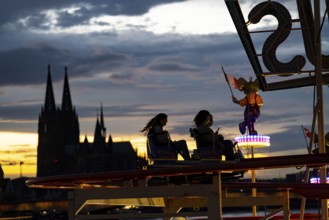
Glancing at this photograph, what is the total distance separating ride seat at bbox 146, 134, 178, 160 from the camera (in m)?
10.8

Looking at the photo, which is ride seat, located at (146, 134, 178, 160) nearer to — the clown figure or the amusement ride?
the amusement ride

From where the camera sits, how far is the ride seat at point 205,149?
10.7 metres

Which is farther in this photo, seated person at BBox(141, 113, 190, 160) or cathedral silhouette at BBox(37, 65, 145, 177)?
cathedral silhouette at BBox(37, 65, 145, 177)

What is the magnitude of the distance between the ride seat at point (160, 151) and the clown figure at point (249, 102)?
7651 millimetres

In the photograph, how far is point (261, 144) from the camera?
57.1 ft

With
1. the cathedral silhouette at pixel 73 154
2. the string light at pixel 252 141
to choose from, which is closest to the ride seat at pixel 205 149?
the string light at pixel 252 141

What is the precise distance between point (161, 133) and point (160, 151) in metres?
0.23

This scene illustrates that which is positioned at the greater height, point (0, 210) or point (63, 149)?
point (63, 149)

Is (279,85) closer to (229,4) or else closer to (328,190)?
(229,4)

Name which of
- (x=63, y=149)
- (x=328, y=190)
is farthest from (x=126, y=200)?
(x=63, y=149)

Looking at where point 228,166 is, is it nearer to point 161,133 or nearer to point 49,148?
point 161,133

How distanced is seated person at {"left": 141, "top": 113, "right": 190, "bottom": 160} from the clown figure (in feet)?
24.2

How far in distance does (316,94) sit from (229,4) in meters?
2.43

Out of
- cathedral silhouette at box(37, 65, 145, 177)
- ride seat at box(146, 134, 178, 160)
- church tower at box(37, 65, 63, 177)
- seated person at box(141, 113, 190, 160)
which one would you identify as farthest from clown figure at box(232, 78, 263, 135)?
church tower at box(37, 65, 63, 177)
